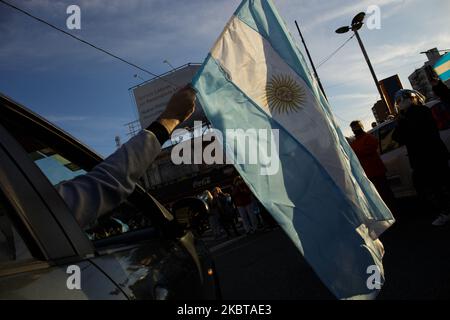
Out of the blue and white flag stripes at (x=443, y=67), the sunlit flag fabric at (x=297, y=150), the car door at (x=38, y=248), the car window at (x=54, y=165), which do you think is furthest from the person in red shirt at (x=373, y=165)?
the car door at (x=38, y=248)

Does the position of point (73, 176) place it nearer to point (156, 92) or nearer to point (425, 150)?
point (425, 150)

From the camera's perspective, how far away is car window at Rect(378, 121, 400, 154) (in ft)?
20.4

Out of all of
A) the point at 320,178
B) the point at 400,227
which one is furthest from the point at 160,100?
the point at 320,178

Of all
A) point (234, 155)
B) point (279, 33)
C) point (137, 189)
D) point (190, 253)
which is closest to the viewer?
point (190, 253)

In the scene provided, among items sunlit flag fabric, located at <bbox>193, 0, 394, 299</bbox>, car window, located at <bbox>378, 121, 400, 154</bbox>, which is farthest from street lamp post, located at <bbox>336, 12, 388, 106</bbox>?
sunlit flag fabric, located at <bbox>193, 0, 394, 299</bbox>

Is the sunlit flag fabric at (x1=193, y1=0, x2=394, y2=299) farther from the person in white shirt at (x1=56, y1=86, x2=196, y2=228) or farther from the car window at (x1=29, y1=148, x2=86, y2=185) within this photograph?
the car window at (x1=29, y1=148, x2=86, y2=185)

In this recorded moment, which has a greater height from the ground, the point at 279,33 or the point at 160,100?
the point at 160,100

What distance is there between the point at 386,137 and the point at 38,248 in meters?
6.53

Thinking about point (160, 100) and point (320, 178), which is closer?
point (320, 178)

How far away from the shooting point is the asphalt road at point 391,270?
3.03 meters

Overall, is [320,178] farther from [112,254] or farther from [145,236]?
[112,254]

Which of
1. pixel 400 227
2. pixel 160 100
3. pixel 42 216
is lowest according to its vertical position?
pixel 400 227
